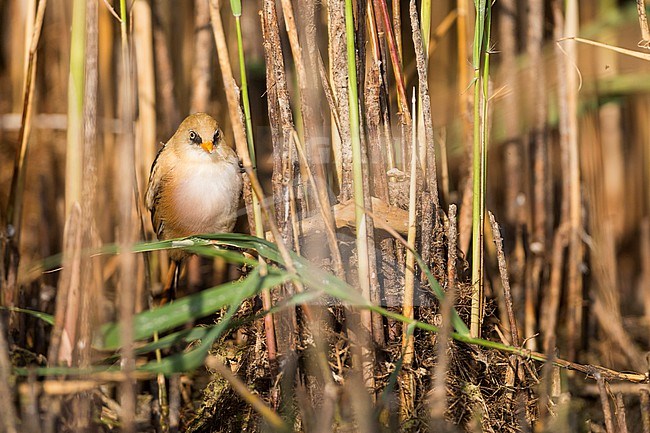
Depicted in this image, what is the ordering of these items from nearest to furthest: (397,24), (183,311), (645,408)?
(183,311) < (397,24) < (645,408)

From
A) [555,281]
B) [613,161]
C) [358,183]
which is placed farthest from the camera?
[613,161]

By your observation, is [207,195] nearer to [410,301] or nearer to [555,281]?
[410,301]

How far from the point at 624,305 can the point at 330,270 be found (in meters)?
1.64

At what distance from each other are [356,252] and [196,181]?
0.73 meters

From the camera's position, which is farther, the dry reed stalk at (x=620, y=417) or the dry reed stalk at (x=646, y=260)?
the dry reed stalk at (x=646, y=260)

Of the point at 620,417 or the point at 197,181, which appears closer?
the point at 620,417

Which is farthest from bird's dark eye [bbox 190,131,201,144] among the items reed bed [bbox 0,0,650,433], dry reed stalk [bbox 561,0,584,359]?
dry reed stalk [bbox 561,0,584,359]

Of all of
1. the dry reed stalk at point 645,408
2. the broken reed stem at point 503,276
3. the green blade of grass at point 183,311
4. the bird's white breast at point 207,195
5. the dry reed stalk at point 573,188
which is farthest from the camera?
the dry reed stalk at point 573,188

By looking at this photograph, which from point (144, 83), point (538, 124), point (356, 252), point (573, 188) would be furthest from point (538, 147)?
point (144, 83)

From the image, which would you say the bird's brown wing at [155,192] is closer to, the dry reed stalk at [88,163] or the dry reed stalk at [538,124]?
the dry reed stalk at [88,163]

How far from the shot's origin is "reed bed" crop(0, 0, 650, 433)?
1398mm

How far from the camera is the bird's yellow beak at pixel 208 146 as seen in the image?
212 cm

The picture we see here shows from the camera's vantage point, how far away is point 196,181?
217 centimetres

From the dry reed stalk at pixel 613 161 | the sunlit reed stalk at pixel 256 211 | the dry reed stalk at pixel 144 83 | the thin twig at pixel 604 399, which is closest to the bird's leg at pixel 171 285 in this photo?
the dry reed stalk at pixel 144 83
